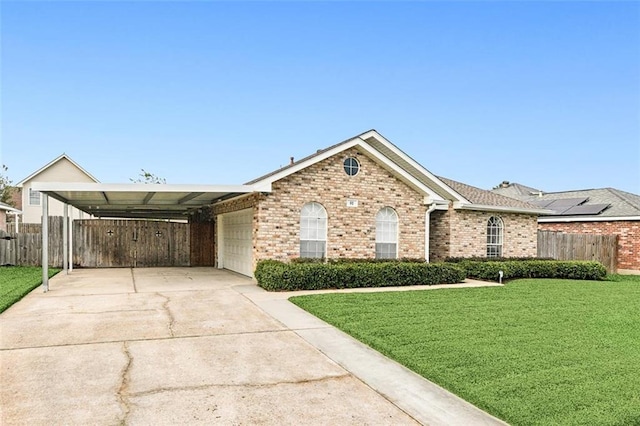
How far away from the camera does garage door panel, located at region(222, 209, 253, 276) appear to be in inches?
627

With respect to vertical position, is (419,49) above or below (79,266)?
above

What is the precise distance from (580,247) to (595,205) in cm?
Answer: 372

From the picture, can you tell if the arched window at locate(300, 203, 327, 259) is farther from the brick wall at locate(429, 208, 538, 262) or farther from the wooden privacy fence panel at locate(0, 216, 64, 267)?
the wooden privacy fence panel at locate(0, 216, 64, 267)

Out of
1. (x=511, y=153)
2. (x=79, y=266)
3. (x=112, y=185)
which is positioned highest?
(x=511, y=153)

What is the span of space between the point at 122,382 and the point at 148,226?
16266 millimetres

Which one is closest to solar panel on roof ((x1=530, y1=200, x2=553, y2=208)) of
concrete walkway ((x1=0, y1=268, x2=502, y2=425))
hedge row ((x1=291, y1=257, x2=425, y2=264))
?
hedge row ((x1=291, y1=257, x2=425, y2=264))

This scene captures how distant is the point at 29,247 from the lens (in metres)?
19.1

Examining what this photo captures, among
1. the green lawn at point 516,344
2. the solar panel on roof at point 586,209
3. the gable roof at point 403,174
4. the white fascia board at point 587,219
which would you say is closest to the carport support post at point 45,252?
the gable roof at point 403,174

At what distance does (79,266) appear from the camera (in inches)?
781

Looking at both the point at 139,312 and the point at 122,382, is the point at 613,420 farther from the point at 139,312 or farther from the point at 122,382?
the point at 139,312

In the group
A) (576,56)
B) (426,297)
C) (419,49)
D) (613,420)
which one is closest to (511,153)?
(576,56)

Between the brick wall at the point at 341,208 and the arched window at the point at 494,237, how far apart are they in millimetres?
4023

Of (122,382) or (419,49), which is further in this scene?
(419,49)

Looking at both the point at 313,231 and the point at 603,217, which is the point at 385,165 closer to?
the point at 313,231
